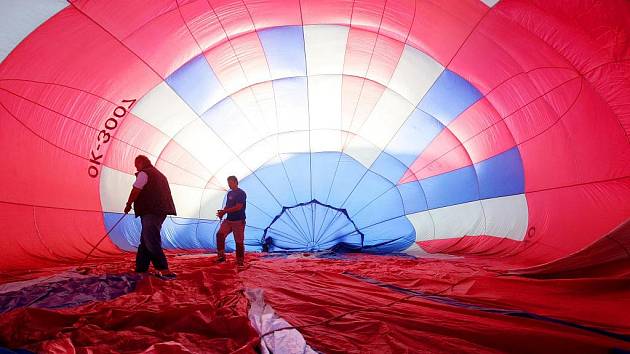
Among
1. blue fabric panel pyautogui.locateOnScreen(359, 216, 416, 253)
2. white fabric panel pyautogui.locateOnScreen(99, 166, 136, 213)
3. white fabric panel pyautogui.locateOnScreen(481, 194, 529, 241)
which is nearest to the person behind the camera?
white fabric panel pyautogui.locateOnScreen(99, 166, 136, 213)

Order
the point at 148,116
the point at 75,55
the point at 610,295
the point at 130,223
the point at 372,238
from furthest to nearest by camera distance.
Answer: the point at 372,238 < the point at 130,223 < the point at 148,116 < the point at 75,55 < the point at 610,295

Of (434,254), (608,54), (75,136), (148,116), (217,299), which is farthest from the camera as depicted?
(434,254)

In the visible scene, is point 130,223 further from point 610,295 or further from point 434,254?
point 610,295

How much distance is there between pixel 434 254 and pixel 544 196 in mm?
2056

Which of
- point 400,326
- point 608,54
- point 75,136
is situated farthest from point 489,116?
point 75,136

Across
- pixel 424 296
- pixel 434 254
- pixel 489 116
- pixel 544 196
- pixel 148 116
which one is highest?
pixel 489 116

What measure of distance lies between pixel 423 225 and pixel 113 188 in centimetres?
526

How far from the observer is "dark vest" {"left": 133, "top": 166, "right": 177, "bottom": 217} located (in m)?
3.87

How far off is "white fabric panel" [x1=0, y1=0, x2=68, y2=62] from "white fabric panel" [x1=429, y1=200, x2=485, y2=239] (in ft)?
20.3

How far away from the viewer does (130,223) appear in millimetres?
6348

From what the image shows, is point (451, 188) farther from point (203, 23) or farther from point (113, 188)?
point (113, 188)

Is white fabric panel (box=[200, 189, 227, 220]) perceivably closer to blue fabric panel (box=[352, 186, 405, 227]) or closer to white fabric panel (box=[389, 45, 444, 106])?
blue fabric panel (box=[352, 186, 405, 227])

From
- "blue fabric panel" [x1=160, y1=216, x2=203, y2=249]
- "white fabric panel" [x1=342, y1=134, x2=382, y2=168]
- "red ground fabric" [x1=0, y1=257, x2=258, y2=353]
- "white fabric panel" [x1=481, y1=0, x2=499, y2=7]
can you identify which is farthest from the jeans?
"white fabric panel" [x1=481, y1=0, x2=499, y2=7]

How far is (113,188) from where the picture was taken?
19.0ft
